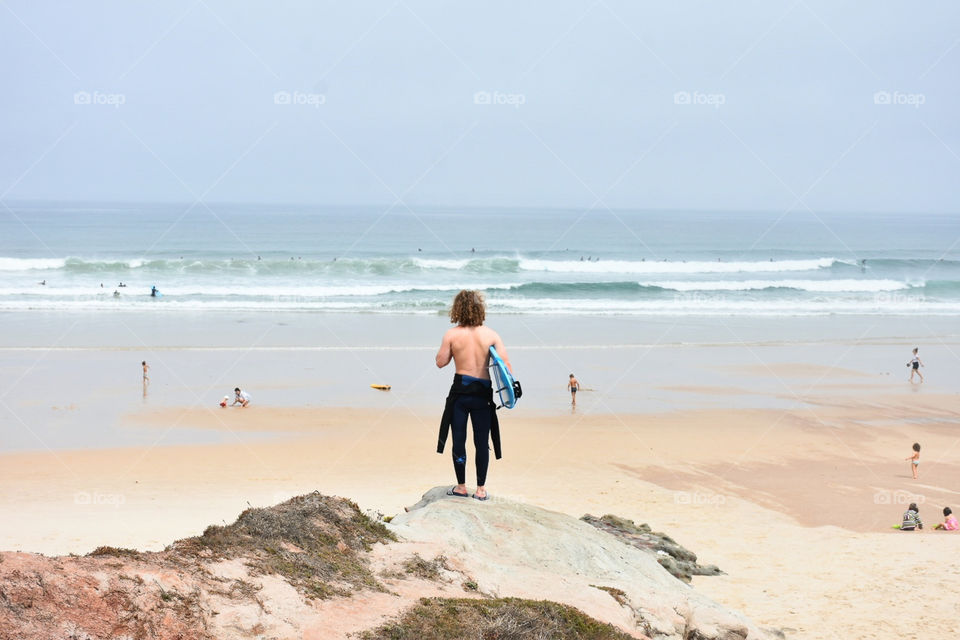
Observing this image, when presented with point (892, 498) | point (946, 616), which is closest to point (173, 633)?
point (946, 616)

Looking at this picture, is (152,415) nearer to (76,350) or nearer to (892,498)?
(76,350)

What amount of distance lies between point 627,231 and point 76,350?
80.5 metres

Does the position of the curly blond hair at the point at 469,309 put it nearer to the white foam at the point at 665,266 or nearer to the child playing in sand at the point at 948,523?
the child playing in sand at the point at 948,523

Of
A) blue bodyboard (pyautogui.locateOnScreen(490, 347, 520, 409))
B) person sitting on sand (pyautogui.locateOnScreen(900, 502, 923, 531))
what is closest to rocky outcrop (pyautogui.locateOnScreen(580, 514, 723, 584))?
blue bodyboard (pyautogui.locateOnScreen(490, 347, 520, 409))

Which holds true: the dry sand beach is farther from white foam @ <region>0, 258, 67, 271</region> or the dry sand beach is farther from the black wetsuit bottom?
white foam @ <region>0, 258, 67, 271</region>

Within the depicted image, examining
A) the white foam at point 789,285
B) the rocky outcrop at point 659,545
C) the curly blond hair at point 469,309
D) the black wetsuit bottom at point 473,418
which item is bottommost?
the rocky outcrop at point 659,545

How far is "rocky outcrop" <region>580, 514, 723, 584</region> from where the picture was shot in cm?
886

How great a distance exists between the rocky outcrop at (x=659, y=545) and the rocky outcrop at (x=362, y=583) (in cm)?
161

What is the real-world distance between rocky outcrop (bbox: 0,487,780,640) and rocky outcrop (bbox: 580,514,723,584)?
5.27 feet

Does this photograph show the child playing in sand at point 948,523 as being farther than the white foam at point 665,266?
No

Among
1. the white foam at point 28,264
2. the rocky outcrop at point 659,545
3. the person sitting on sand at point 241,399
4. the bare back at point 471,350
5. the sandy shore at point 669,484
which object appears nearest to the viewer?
the bare back at point 471,350

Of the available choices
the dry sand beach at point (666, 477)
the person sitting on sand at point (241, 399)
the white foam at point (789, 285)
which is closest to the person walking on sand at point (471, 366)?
the dry sand beach at point (666, 477)

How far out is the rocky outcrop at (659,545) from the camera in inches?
349

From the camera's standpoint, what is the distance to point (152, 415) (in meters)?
17.7
